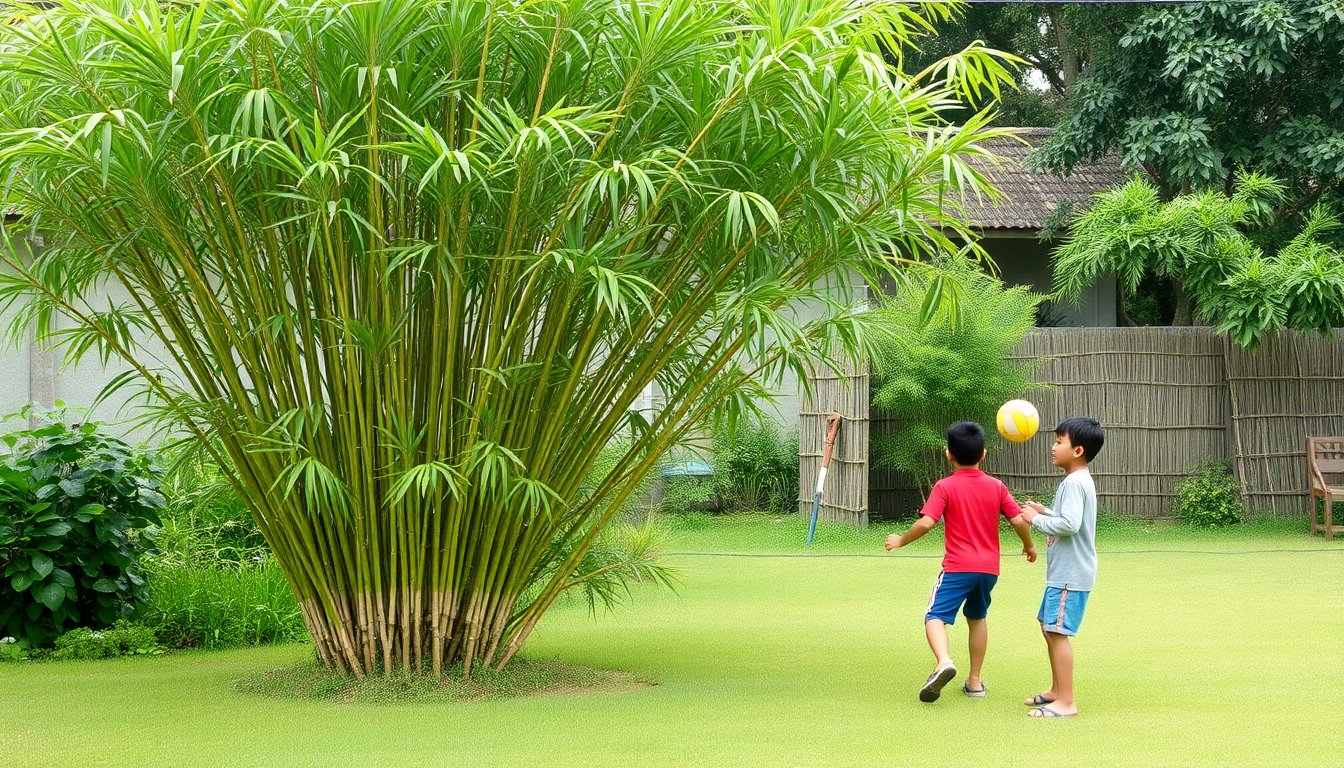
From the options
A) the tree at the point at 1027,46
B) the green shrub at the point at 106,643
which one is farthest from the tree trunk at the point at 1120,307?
→ the green shrub at the point at 106,643

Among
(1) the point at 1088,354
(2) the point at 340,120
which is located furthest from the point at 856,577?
(2) the point at 340,120

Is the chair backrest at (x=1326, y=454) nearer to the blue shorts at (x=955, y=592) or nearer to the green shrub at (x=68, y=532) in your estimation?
the blue shorts at (x=955, y=592)

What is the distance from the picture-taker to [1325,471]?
11.8 metres

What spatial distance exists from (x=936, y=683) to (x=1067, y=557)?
693 millimetres

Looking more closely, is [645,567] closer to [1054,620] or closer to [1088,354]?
[1054,620]

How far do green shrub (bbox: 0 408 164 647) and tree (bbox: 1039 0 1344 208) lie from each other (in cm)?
1045

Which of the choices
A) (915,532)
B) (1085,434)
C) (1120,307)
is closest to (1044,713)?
(915,532)

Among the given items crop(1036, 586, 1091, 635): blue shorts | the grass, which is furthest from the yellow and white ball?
the grass

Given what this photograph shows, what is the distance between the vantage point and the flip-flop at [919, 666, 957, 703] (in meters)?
5.06

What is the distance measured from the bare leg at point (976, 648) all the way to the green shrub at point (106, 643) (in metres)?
4.09

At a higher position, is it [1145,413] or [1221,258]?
[1221,258]

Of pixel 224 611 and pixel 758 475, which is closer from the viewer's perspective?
pixel 224 611

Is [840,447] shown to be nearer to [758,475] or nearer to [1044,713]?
[758,475]

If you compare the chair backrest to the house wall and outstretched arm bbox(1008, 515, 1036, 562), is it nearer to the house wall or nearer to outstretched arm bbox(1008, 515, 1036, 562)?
the house wall
